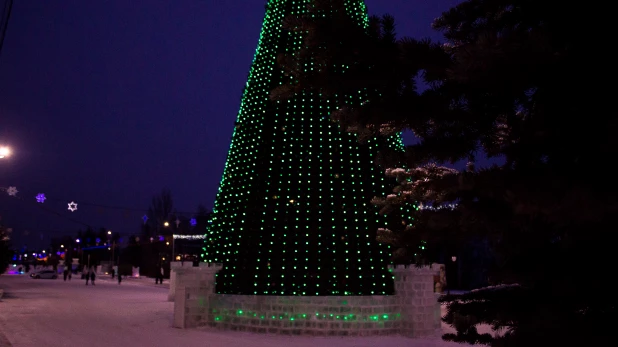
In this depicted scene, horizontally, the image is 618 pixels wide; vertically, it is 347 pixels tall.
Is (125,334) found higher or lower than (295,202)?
lower

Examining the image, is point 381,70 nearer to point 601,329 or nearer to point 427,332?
point 601,329

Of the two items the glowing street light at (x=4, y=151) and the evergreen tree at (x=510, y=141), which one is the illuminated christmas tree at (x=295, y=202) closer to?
the glowing street light at (x=4, y=151)

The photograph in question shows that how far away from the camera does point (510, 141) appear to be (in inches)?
145

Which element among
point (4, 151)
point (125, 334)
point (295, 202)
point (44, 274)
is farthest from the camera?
point (44, 274)

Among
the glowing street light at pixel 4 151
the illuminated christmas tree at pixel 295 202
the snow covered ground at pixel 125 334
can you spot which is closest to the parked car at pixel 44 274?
the snow covered ground at pixel 125 334

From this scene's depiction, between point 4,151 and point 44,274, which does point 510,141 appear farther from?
point 44,274

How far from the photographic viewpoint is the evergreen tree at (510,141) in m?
2.50

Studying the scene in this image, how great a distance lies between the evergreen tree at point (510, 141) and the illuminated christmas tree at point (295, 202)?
782 cm

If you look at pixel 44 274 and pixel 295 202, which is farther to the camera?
pixel 44 274

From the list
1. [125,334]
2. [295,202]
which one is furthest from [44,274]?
[295,202]

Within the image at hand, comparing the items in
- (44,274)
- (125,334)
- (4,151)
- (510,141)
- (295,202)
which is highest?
(4,151)

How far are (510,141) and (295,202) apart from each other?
8.63 metres

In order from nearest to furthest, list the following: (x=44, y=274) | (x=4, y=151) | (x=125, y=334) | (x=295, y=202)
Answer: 1. (x=125, y=334)
2. (x=295, y=202)
3. (x=4, y=151)
4. (x=44, y=274)

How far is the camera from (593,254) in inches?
117
